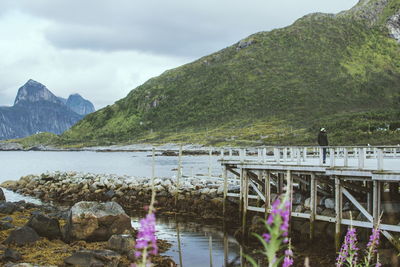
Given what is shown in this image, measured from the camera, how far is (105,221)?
22.0 metres

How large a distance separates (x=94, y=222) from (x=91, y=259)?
15.2 ft

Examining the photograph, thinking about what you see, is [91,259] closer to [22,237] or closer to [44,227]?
[22,237]

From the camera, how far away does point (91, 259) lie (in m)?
17.1

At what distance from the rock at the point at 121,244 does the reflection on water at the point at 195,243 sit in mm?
3021

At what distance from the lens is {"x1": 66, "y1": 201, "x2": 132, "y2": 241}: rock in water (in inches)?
841

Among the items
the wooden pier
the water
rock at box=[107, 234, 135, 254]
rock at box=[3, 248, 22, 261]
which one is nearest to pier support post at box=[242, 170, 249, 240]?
the wooden pier

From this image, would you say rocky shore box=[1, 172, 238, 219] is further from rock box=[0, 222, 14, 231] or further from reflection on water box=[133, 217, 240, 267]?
rock box=[0, 222, 14, 231]

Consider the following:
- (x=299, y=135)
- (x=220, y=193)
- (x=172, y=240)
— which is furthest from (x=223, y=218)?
(x=299, y=135)

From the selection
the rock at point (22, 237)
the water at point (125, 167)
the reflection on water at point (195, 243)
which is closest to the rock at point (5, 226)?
the rock at point (22, 237)

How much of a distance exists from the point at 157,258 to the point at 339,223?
826 centimetres

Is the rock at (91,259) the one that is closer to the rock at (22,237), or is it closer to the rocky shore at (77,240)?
the rocky shore at (77,240)

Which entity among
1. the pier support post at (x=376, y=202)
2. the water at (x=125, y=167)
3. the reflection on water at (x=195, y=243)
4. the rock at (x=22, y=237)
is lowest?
the reflection on water at (x=195, y=243)

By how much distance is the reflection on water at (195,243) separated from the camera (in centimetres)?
2242

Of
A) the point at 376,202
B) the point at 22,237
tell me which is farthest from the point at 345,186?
the point at 22,237
